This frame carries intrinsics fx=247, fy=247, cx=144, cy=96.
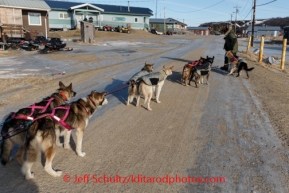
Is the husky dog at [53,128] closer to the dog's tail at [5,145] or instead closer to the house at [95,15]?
the dog's tail at [5,145]

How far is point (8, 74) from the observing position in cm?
1020

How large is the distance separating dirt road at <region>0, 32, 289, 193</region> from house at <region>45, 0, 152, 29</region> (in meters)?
44.2

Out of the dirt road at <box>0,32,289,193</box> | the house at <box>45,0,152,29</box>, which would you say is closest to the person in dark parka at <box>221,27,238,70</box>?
the dirt road at <box>0,32,289,193</box>

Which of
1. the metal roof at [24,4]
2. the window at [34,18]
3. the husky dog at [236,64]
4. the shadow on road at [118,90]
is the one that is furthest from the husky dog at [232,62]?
the window at [34,18]

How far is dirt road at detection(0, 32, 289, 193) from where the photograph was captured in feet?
10.8

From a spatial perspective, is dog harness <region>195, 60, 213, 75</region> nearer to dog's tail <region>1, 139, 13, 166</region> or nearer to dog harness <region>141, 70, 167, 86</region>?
dog harness <region>141, 70, 167, 86</region>

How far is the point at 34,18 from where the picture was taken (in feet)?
92.8

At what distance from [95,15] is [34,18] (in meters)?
24.8

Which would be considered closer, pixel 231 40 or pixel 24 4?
pixel 231 40

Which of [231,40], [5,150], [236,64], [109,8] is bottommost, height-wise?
[5,150]

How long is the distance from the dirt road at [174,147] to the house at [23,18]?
780 inches

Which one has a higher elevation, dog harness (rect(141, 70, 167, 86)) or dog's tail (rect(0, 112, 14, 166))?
dog harness (rect(141, 70, 167, 86))

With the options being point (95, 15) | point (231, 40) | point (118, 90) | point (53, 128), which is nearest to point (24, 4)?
point (231, 40)

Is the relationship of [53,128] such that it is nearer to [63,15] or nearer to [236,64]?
[236,64]
